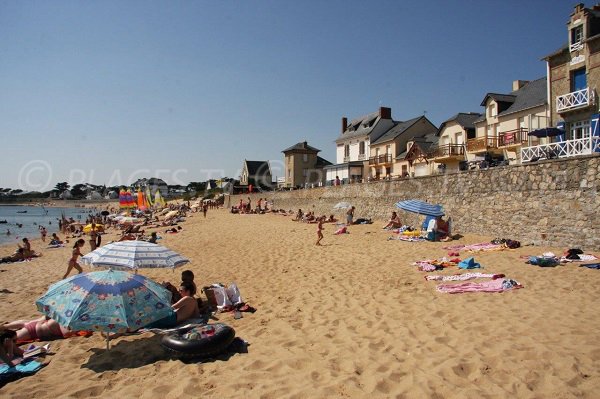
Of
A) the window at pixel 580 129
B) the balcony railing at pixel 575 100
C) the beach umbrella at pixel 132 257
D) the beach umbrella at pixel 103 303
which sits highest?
the balcony railing at pixel 575 100

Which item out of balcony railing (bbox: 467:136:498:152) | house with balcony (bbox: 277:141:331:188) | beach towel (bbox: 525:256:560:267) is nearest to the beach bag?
beach towel (bbox: 525:256:560:267)

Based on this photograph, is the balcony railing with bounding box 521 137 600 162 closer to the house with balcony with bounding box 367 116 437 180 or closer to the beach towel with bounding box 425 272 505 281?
the beach towel with bounding box 425 272 505 281

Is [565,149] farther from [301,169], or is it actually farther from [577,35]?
[301,169]

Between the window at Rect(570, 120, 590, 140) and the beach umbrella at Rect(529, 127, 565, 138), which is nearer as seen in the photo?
the beach umbrella at Rect(529, 127, 565, 138)

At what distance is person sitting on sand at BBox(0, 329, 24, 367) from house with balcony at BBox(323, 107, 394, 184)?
33.4m

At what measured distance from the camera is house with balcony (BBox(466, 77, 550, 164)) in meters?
21.6

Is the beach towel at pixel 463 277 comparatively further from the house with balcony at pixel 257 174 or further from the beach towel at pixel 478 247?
the house with balcony at pixel 257 174

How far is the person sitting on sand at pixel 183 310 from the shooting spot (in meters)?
5.77

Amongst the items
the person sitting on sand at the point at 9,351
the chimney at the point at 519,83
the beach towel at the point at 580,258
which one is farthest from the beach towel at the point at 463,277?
the chimney at the point at 519,83

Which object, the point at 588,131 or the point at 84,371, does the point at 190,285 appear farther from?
the point at 588,131

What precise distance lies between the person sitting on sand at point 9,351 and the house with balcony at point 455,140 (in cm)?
2652

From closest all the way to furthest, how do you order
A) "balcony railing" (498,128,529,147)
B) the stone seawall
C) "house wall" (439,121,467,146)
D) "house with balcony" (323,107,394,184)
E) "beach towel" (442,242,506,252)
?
the stone seawall → "beach towel" (442,242,506,252) → "balcony railing" (498,128,529,147) → "house wall" (439,121,467,146) → "house with balcony" (323,107,394,184)

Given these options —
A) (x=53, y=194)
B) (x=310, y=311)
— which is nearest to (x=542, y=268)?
(x=310, y=311)

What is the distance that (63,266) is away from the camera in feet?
44.5
